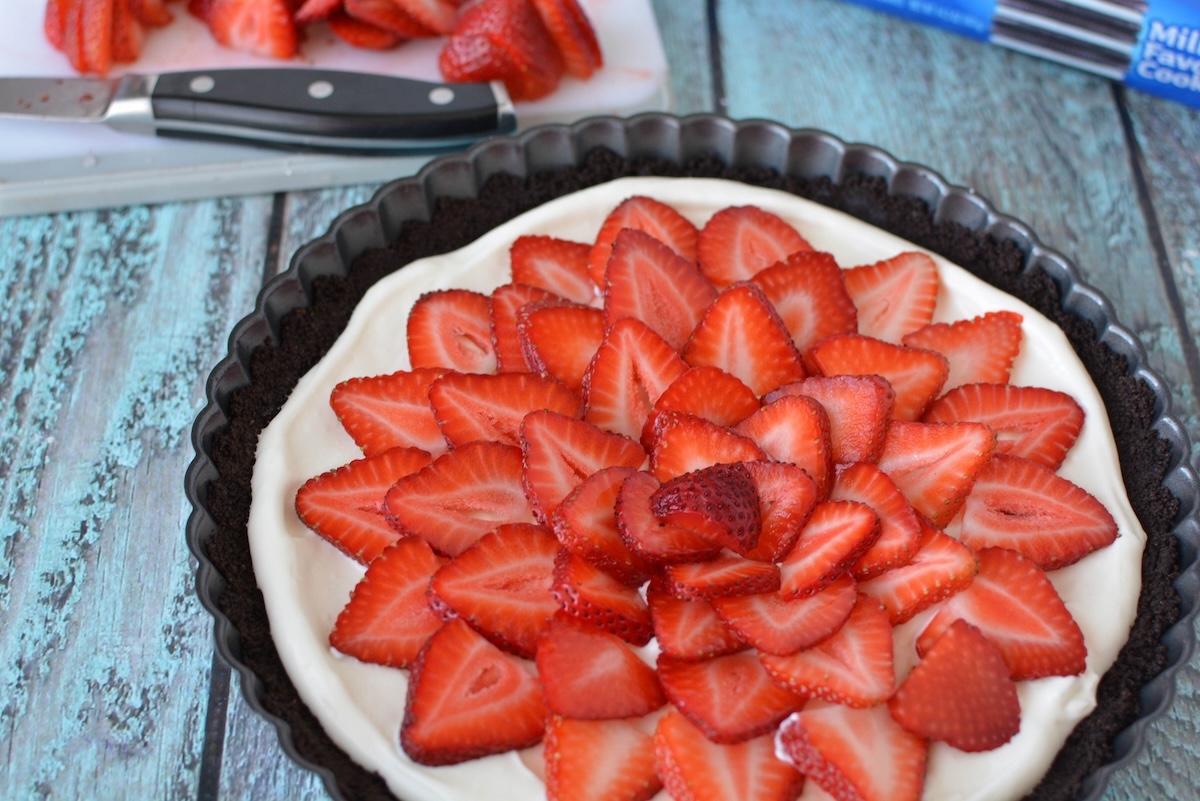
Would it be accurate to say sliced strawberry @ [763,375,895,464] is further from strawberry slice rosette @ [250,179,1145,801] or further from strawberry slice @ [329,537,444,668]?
strawberry slice @ [329,537,444,668]

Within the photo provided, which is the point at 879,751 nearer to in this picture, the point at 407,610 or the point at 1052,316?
the point at 407,610

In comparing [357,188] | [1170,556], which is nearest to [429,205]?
[357,188]

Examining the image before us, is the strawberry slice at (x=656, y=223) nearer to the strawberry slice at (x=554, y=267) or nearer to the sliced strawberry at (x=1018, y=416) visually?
the strawberry slice at (x=554, y=267)

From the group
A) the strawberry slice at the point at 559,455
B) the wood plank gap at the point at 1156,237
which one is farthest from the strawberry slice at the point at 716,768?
the wood plank gap at the point at 1156,237

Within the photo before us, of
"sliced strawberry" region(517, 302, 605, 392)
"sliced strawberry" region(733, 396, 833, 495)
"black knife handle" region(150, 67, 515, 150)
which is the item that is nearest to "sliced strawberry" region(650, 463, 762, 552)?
"sliced strawberry" region(733, 396, 833, 495)

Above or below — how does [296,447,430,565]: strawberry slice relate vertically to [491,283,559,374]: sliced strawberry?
below

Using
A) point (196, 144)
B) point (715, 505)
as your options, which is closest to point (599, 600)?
point (715, 505)
